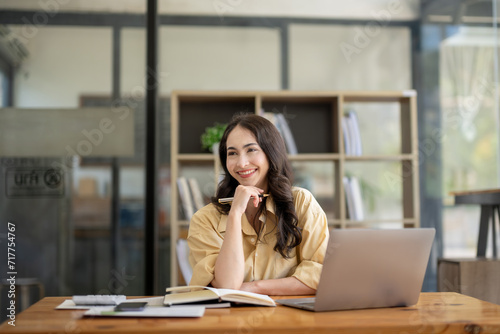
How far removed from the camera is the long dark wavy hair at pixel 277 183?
75.4 inches

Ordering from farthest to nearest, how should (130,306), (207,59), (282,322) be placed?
(207,59), (130,306), (282,322)

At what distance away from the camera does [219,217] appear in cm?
202

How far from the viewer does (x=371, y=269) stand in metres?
1.32

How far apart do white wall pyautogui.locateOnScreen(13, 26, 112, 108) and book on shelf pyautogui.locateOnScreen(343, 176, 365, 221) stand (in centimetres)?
166

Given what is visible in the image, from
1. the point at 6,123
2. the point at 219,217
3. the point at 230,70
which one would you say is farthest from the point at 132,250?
the point at 219,217

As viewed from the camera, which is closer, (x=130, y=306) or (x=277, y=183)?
(x=130, y=306)

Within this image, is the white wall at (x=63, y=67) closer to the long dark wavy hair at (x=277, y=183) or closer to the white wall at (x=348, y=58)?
the white wall at (x=348, y=58)

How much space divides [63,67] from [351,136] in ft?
6.29

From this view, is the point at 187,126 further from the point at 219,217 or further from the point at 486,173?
the point at 486,173

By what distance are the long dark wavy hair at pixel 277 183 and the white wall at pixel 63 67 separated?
1.80 m

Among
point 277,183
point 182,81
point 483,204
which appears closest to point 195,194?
point 182,81

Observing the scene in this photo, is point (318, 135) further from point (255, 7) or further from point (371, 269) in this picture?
point (371, 269)

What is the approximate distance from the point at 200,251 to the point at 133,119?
192cm

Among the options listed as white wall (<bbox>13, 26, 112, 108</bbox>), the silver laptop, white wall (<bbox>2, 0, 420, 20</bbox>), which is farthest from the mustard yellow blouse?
white wall (<bbox>2, 0, 420, 20</bbox>)
